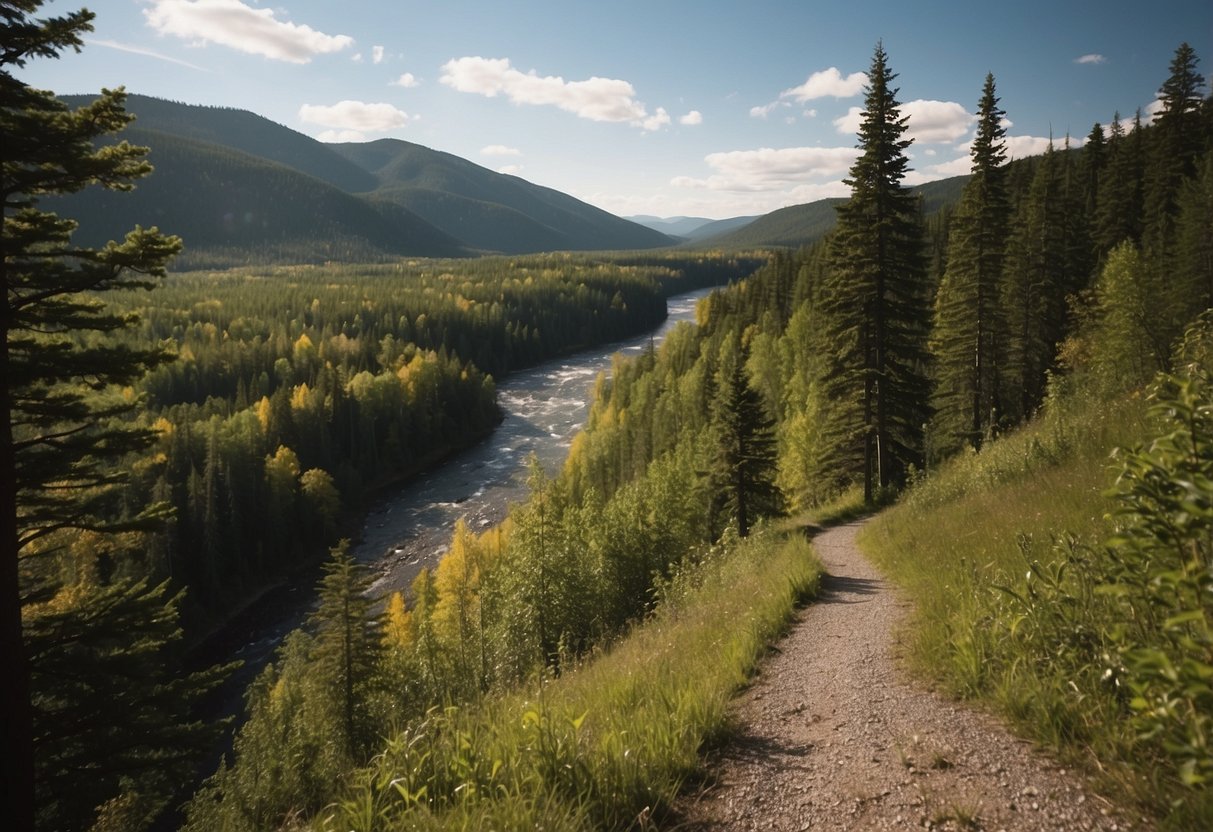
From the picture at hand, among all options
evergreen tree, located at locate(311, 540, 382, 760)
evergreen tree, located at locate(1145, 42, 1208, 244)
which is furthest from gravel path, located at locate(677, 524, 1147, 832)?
evergreen tree, located at locate(1145, 42, 1208, 244)

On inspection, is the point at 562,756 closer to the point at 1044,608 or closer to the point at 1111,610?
the point at 1044,608

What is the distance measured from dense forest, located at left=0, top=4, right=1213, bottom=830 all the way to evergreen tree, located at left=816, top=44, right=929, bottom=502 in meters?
0.12

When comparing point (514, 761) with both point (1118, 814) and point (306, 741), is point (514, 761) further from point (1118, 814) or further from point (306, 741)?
point (306, 741)

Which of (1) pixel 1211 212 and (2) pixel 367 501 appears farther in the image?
(2) pixel 367 501

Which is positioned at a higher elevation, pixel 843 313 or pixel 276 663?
pixel 843 313

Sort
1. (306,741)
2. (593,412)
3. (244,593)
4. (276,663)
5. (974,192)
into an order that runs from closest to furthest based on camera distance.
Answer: (306,741)
(974,192)
(276,663)
(244,593)
(593,412)

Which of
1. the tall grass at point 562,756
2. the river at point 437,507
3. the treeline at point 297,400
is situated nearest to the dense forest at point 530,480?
the tall grass at point 562,756

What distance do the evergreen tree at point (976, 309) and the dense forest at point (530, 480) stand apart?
0.17 metres

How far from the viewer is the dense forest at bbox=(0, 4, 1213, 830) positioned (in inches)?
166

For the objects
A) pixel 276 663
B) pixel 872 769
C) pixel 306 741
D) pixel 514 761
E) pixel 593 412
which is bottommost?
pixel 276 663

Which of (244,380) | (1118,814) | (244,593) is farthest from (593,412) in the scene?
(1118,814)

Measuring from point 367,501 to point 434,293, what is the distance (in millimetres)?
93757

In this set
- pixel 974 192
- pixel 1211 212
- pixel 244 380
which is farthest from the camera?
pixel 244 380

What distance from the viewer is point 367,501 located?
65188 mm
